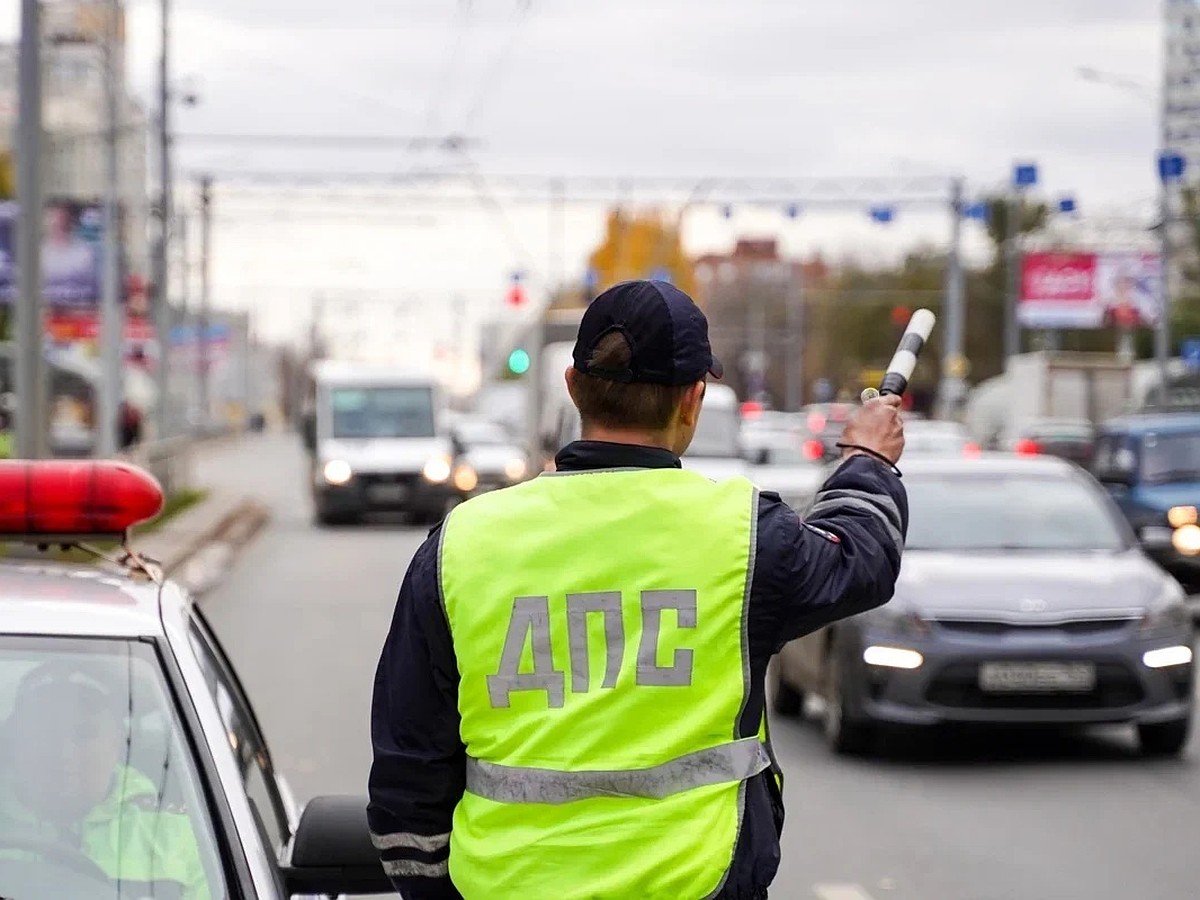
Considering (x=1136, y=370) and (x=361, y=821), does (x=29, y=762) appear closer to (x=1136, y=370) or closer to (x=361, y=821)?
(x=361, y=821)

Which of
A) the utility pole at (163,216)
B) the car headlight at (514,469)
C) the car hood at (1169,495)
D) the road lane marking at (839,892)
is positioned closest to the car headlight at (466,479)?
the car headlight at (514,469)

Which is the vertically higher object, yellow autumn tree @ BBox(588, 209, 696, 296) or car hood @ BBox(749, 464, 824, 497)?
yellow autumn tree @ BBox(588, 209, 696, 296)

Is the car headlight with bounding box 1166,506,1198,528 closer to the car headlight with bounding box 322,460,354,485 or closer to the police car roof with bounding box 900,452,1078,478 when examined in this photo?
the police car roof with bounding box 900,452,1078,478

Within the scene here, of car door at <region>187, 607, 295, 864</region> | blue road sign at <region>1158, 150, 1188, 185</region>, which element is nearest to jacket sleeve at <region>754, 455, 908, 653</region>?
car door at <region>187, 607, 295, 864</region>

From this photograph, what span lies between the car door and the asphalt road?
3.42 meters

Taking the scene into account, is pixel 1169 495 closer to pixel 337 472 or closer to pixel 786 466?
pixel 786 466

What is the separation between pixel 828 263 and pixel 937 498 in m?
128

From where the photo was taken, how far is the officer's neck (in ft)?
10.2

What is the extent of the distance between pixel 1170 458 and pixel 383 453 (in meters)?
17.6

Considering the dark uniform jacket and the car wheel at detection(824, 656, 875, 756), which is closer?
the dark uniform jacket

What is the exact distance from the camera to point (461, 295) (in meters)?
90.6

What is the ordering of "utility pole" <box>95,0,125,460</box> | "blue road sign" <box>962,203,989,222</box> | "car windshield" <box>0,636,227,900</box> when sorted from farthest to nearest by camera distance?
"blue road sign" <box>962,203,989,222</box> < "utility pole" <box>95,0,125,460</box> < "car windshield" <box>0,636,227,900</box>

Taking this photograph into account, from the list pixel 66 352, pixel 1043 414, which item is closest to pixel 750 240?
pixel 66 352

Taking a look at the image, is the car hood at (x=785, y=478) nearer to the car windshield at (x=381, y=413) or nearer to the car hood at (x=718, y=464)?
the car hood at (x=718, y=464)
